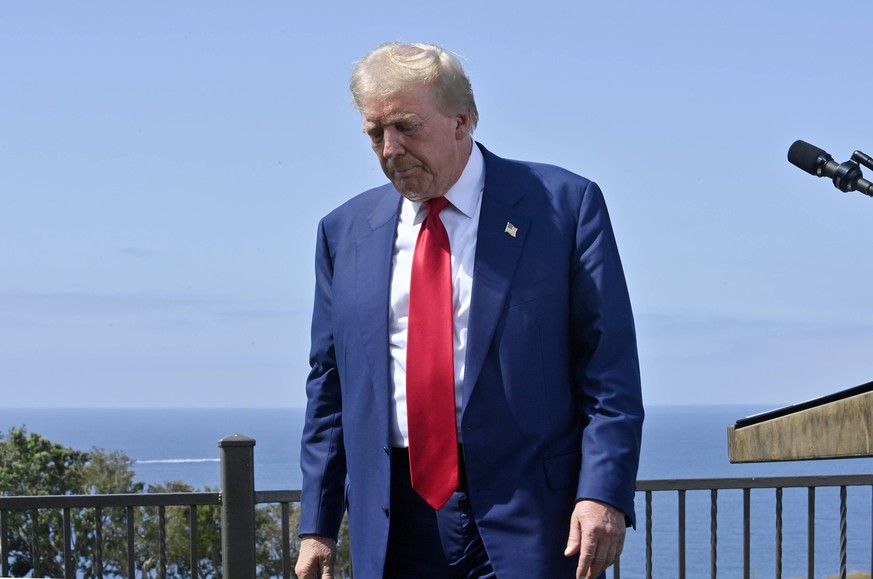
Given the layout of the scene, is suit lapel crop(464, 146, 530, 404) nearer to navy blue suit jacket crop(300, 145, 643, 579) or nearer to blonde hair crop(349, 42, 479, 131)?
navy blue suit jacket crop(300, 145, 643, 579)

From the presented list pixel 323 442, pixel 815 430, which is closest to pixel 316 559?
pixel 323 442

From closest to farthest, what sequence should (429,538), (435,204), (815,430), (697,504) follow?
1. (815,430)
2. (429,538)
3. (435,204)
4. (697,504)

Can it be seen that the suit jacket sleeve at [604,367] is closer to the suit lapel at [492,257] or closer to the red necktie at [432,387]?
the suit lapel at [492,257]

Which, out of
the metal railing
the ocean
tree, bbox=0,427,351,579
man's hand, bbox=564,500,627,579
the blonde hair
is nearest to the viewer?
man's hand, bbox=564,500,627,579

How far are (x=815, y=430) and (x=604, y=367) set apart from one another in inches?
26.9

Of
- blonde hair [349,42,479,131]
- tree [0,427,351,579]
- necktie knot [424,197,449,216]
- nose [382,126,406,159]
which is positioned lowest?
tree [0,427,351,579]

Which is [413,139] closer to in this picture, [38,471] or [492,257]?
[492,257]

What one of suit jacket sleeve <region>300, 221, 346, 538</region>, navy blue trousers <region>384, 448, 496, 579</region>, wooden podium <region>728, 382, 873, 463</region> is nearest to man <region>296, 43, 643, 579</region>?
navy blue trousers <region>384, 448, 496, 579</region>

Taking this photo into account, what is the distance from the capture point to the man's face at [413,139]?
231 centimetres

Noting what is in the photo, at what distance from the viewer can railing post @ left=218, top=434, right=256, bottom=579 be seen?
5.57 meters

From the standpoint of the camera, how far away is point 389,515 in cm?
235

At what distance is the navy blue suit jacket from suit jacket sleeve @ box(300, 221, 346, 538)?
7cm

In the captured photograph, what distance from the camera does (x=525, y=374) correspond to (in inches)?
90.8

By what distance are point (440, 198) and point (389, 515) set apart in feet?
1.94
